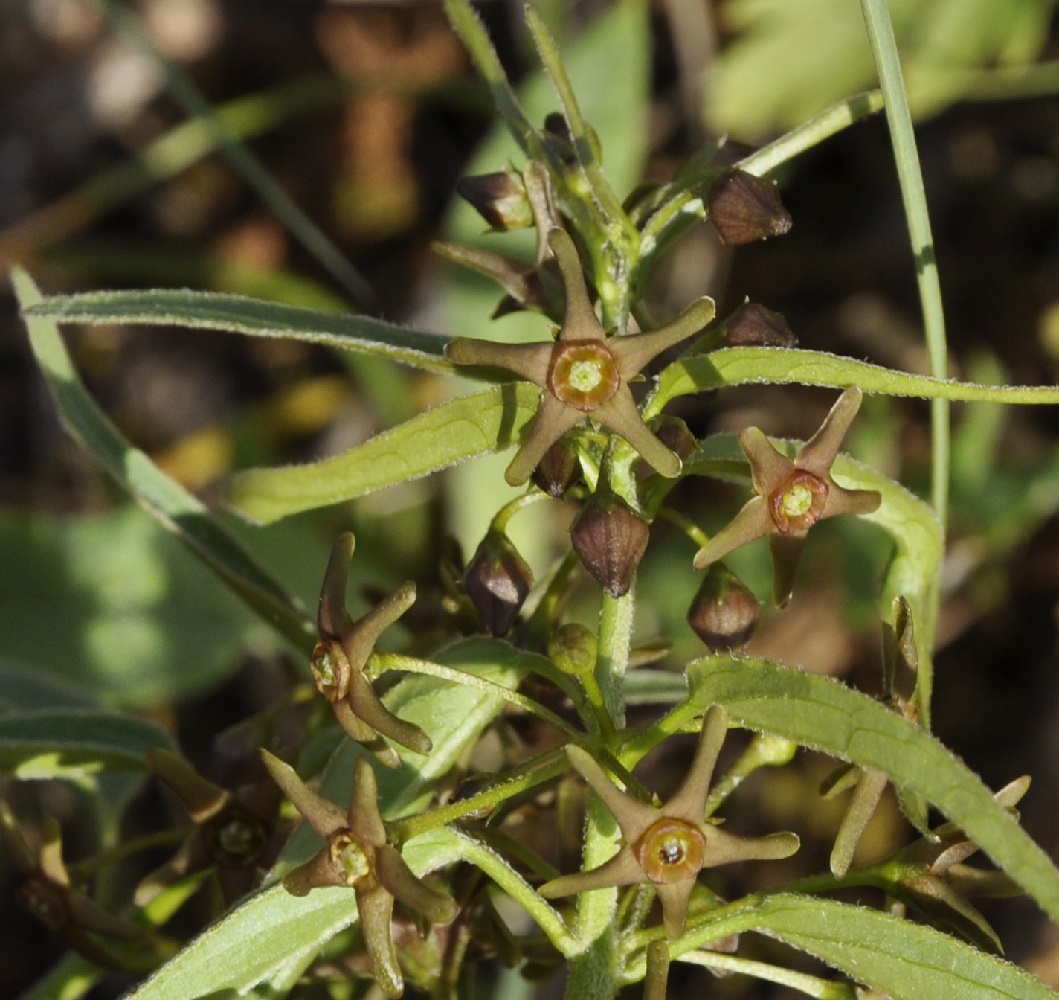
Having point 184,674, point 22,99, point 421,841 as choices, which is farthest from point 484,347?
point 22,99

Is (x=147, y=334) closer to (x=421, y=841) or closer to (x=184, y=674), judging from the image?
(x=184, y=674)

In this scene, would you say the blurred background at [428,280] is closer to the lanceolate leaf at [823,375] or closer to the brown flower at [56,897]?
the brown flower at [56,897]

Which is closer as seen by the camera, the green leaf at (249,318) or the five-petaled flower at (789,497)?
the five-petaled flower at (789,497)

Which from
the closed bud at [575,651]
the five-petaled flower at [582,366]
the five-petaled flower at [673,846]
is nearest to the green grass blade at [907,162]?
the five-petaled flower at [582,366]

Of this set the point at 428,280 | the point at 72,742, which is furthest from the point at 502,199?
the point at 428,280

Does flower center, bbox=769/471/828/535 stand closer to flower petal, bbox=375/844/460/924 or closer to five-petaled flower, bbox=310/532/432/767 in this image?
five-petaled flower, bbox=310/532/432/767

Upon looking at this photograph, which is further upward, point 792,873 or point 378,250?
point 378,250
